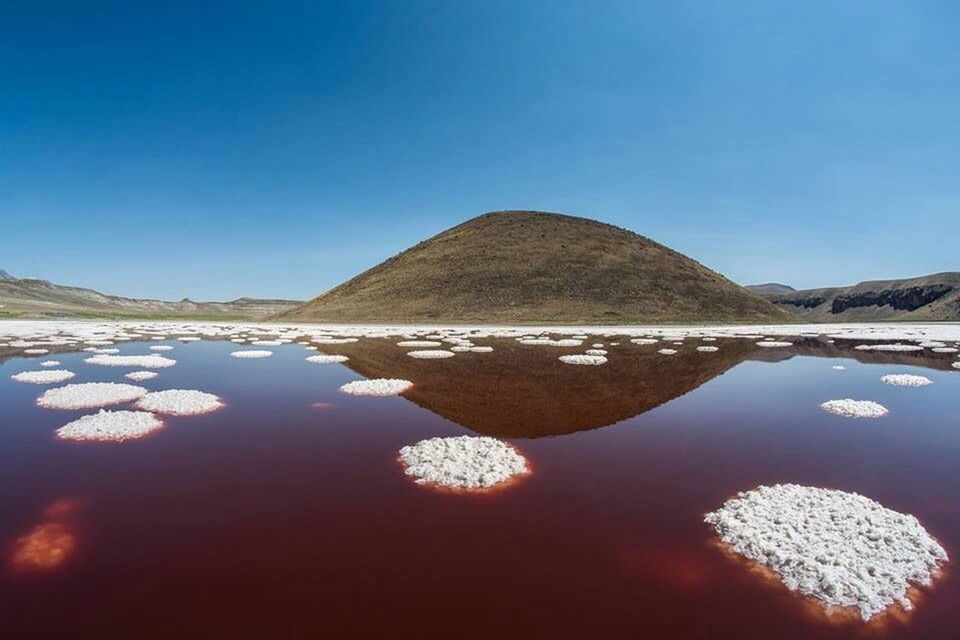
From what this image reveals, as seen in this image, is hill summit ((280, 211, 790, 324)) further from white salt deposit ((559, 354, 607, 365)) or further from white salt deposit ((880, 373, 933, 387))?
white salt deposit ((880, 373, 933, 387))

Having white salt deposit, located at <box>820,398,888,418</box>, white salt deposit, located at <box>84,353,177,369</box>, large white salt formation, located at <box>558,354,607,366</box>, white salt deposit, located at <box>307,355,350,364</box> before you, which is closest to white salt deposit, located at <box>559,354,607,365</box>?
large white salt formation, located at <box>558,354,607,366</box>

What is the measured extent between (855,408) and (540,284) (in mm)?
79355

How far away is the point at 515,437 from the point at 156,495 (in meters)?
7.35

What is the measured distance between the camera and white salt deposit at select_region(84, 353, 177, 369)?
2206cm

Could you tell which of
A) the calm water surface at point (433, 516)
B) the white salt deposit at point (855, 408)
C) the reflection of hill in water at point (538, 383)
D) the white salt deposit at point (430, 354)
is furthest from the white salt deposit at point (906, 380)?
the white salt deposit at point (430, 354)

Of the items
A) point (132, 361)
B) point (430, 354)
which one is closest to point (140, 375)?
point (132, 361)

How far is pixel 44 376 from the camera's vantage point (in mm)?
18359

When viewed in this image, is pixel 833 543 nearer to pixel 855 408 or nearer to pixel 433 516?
pixel 433 516

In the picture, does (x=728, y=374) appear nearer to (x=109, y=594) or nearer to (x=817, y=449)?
(x=817, y=449)

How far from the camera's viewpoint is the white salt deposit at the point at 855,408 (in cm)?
1338

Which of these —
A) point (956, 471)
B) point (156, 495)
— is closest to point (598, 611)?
point (156, 495)

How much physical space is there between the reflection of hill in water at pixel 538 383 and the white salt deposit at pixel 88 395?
8471 millimetres

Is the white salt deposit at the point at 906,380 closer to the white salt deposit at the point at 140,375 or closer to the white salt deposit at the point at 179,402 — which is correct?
the white salt deposit at the point at 179,402

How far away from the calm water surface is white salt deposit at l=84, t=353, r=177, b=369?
7621 millimetres
